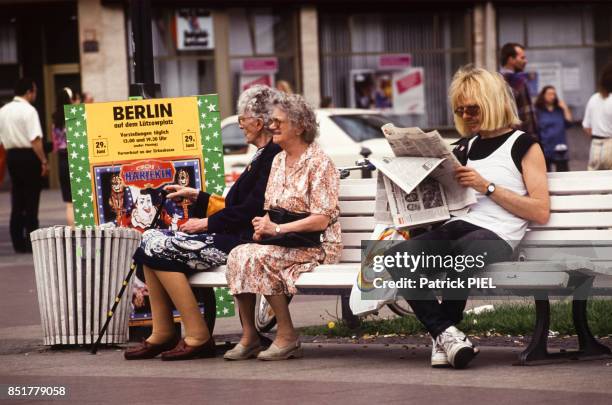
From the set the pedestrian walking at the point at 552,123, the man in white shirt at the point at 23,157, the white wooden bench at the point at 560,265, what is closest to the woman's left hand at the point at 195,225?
the white wooden bench at the point at 560,265

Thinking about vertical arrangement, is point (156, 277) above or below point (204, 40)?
below

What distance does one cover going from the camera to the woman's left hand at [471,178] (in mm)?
6668

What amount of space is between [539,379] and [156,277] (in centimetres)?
223

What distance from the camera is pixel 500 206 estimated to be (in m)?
6.80

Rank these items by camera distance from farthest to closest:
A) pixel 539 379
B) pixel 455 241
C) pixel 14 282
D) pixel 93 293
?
pixel 14 282, pixel 93 293, pixel 455 241, pixel 539 379

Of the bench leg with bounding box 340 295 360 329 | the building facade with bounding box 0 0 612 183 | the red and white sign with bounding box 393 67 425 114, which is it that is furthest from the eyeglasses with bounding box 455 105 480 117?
the red and white sign with bounding box 393 67 425 114

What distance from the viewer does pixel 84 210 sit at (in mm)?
8375

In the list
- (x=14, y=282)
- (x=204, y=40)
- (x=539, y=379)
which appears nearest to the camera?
(x=539, y=379)

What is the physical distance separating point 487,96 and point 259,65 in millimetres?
21043

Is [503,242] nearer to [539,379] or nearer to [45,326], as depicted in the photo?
[539,379]

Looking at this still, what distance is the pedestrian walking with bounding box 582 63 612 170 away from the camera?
13867mm

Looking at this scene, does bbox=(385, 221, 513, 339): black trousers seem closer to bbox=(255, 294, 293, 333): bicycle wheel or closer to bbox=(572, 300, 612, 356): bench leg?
bbox=(572, 300, 612, 356): bench leg

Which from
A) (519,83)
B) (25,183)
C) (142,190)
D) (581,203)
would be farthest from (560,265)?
(25,183)

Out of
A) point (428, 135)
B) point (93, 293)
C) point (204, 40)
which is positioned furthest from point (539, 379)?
point (204, 40)
